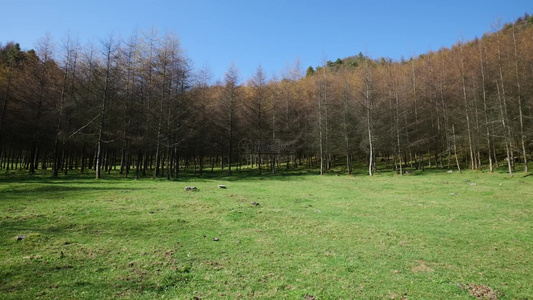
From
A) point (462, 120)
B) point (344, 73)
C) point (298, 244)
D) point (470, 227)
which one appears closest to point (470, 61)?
point (462, 120)

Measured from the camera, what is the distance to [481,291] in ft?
16.6

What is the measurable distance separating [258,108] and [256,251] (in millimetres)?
35198

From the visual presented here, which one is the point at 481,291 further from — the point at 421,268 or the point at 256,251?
the point at 256,251

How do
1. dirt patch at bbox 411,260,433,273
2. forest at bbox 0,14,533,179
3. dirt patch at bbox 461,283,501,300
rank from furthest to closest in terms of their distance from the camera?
forest at bbox 0,14,533,179 → dirt patch at bbox 411,260,433,273 → dirt patch at bbox 461,283,501,300

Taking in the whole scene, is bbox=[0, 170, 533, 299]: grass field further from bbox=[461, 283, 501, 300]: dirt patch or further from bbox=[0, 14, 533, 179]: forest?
bbox=[0, 14, 533, 179]: forest

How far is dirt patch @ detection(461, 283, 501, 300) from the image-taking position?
4.90m

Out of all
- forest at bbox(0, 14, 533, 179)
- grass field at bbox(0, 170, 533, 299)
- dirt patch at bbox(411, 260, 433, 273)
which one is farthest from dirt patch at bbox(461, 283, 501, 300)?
forest at bbox(0, 14, 533, 179)

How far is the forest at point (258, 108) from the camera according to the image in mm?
28875

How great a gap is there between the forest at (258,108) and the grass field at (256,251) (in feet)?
62.3

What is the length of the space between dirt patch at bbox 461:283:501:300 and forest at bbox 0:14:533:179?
2669 centimetres

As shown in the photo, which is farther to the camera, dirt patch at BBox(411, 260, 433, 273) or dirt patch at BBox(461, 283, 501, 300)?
dirt patch at BBox(411, 260, 433, 273)

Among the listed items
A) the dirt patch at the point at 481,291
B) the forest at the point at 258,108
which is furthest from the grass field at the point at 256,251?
the forest at the point at 258,108

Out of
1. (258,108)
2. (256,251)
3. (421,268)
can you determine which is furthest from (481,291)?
(258,108)

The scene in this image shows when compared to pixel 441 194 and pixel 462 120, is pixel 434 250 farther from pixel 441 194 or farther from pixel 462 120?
pixel 462 120
